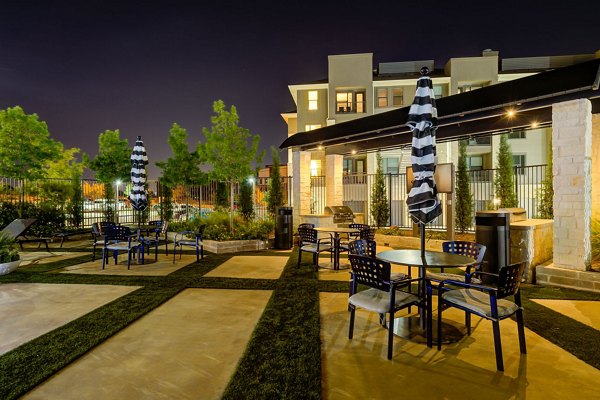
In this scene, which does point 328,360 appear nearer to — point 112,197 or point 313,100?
point 112,197

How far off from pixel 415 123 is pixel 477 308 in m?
2.43

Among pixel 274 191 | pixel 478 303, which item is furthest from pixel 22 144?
pixel 478 303

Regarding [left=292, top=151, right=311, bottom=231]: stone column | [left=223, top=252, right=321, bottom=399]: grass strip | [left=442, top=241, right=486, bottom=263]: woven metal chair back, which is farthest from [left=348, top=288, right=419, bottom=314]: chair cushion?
[left=292, top=151, right=311, bottom=231]: stone column

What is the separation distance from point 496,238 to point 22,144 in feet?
57.6

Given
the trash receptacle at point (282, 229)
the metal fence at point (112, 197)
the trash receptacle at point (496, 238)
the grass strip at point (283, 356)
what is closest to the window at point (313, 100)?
the metal fence at point (112, 197)

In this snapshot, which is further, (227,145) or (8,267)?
(227,145)

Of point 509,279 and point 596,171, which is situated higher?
point 596,171

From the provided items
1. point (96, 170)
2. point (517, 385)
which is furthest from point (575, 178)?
point (96, 170)

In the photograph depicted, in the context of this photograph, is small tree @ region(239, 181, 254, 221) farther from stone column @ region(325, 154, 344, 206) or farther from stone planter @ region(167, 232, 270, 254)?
stone planter @ region(167, 232, 270, 254)

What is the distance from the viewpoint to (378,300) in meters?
3.72

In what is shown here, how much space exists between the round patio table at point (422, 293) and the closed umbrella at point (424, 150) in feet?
0.96

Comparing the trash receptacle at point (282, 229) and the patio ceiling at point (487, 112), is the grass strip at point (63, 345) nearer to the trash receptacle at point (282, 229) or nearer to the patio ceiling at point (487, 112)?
the trash receptacle at point (282, 229)

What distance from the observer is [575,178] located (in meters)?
5.94

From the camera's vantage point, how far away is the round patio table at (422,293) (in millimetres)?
3887
